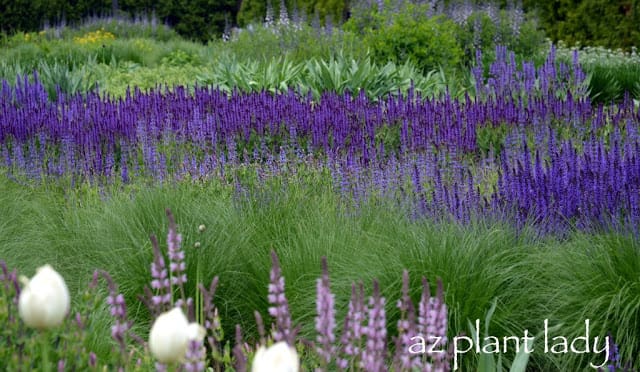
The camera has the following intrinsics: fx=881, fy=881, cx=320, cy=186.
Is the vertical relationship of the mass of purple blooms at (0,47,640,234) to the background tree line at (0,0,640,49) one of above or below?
above

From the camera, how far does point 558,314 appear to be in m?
3.56

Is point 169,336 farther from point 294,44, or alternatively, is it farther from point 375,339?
point 294,44

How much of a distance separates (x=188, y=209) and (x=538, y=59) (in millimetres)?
7594

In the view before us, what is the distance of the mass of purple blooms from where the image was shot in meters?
4.29

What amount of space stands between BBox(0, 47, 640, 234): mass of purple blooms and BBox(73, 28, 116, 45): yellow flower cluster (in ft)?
35.3

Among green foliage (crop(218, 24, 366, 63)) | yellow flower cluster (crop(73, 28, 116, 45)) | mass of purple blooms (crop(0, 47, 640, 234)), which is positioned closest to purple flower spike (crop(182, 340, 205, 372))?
mass of purple blooms (crop(0, 47, 640, 234))

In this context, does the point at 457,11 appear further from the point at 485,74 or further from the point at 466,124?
the point at 466,124

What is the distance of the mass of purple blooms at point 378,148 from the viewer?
4.29 metres

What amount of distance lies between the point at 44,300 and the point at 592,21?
16755 mm

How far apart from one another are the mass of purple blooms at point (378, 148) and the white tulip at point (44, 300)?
2662mm

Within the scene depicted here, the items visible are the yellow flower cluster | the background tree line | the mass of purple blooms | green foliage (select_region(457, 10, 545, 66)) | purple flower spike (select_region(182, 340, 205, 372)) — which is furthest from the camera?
the yellow flower cluster

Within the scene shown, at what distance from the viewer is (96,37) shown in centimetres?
1931

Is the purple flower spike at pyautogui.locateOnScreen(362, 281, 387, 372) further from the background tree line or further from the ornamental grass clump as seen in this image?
the background tree line

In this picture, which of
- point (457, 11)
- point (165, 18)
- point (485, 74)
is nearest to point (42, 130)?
point (485, 74)
